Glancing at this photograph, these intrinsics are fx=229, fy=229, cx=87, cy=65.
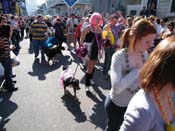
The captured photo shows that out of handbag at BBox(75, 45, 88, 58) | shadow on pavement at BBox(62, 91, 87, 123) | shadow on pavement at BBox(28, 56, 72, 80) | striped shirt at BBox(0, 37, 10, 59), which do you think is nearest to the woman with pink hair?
handbag at BBox(75, 45, 88, 58)

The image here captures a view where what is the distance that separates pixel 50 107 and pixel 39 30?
530cm

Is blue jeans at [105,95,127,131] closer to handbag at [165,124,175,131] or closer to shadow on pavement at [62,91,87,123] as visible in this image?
handbag at [165,124,175,131]

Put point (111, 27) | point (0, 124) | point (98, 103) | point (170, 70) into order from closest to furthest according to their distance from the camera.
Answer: point (170, 70), point (0, 124), point (98, 103), point (111, 27)

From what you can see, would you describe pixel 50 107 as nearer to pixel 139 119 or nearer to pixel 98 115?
pixel 98 115

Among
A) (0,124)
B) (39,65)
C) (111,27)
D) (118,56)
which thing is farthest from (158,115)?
(39,65)

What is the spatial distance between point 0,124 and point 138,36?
10.7 ft

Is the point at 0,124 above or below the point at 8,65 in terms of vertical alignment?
below

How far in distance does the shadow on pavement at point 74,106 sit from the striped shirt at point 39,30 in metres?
4.65

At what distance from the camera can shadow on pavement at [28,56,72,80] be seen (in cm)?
779

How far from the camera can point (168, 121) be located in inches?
51.9

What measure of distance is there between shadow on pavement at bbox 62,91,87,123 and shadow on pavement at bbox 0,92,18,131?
1.14 metres

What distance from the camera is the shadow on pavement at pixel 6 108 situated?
4422 mm

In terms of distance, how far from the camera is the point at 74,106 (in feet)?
16.7

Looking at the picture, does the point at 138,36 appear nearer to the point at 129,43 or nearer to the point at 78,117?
the point at 129,43
